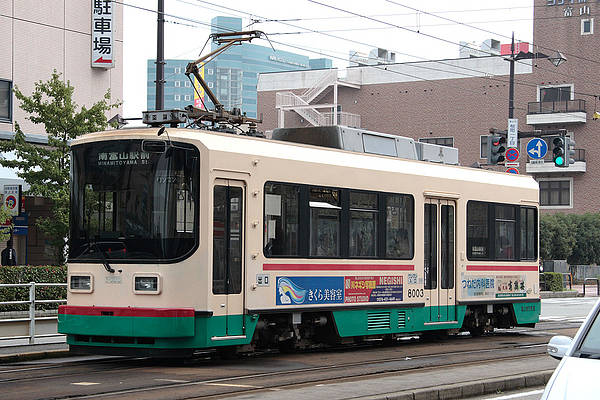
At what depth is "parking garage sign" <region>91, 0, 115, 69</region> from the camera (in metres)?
35.3

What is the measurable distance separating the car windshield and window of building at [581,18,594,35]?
201 ft

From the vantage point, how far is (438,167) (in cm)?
1864

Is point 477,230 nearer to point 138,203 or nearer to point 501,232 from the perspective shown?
point 501,232

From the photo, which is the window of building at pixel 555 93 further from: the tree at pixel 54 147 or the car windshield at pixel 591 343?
the car windshield at pixel 591 343

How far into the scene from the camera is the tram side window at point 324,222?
1554cm

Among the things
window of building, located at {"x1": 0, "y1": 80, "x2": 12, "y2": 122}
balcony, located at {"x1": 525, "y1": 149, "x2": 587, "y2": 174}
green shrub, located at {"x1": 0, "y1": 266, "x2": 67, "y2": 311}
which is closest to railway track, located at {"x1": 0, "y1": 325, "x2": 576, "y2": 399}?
green shrub, located at {"x1": 0, "y1": 266, "x2": 67, "y2": 311}

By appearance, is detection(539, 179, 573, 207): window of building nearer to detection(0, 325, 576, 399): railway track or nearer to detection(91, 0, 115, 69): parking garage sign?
detection(91, 0, 115, 69): parking garage sign

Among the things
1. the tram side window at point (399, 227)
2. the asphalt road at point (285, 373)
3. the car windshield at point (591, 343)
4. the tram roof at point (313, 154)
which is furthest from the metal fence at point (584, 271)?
the car windshield at point (591, 343)

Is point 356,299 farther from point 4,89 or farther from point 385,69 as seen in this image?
point 385,69

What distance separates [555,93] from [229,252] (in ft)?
180

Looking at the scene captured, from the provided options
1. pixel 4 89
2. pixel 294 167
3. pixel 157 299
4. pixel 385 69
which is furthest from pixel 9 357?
pixel 385 69

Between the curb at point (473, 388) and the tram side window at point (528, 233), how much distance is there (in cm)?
754

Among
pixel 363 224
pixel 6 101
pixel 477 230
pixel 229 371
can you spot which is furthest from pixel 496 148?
pixel 229 371

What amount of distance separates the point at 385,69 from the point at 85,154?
57.2 meters
